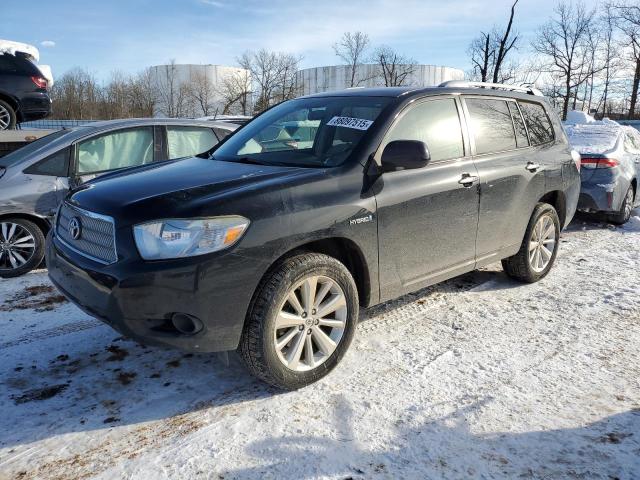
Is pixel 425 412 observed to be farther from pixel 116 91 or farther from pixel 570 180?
pixel 116 91

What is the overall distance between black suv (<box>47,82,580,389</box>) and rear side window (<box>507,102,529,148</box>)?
5 cm

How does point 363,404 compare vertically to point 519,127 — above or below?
below

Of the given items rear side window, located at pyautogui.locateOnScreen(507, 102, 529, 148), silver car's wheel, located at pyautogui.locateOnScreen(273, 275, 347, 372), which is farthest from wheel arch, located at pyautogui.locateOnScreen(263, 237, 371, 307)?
rear side window, located at pyautogui.locateOnScreen(507, 102, 529, 148)

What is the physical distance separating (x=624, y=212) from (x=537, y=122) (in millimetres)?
A: 3806

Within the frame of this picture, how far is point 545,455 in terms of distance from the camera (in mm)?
2449

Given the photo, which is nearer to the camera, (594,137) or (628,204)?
(628,204)

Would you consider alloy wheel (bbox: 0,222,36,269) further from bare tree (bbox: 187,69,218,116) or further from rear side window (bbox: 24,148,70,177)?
bare tree (bbox: 187,69,218,116)

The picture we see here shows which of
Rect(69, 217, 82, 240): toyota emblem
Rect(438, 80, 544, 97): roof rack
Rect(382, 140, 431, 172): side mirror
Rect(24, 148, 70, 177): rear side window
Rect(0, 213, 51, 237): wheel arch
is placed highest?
Rect(438, 80, 544, 97): roof rack

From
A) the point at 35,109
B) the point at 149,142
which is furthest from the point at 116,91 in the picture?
the point at 149,142

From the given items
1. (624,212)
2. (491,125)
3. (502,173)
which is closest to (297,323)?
(502,173)

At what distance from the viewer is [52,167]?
5.34m

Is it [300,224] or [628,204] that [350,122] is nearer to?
[300,224]

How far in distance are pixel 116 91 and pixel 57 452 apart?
1930 inches

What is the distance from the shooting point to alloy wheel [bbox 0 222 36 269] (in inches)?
203
